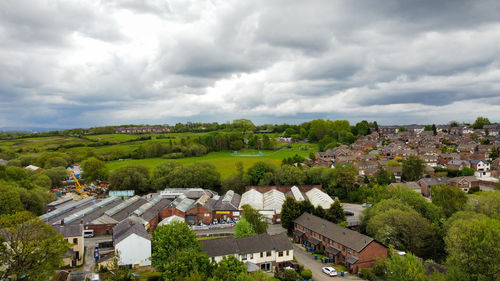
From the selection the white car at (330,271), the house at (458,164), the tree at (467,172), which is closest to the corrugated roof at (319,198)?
the white car at (330,271)

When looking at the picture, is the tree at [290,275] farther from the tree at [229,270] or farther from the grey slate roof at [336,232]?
the grey slate roof at [336,232]

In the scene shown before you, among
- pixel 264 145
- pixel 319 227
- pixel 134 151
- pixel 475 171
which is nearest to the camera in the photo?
pixel 319 227

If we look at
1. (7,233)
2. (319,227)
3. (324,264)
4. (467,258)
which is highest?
(7,233)

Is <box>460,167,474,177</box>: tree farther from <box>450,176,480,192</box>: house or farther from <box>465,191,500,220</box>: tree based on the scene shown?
<box>465,191,500,220</box>: tree

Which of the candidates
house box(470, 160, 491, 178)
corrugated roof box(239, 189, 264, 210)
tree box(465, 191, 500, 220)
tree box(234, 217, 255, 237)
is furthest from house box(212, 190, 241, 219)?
house box(470, 160, 491, 178)

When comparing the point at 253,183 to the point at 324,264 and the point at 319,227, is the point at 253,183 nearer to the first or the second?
the point at 319,227

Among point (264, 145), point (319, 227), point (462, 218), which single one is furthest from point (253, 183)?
point (264, 145)

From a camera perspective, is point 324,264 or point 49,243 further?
point 324,264

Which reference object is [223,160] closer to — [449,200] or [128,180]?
[128,180]
